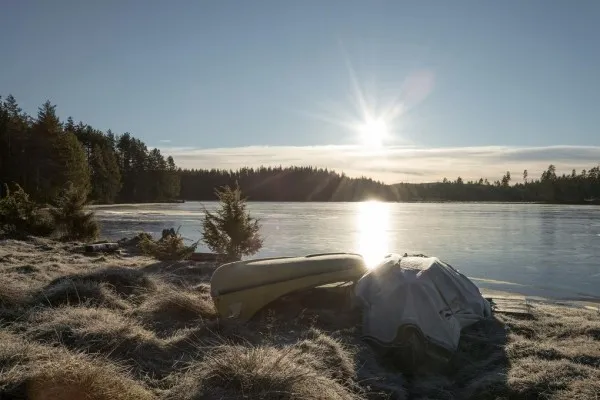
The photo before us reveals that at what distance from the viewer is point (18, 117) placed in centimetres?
5928

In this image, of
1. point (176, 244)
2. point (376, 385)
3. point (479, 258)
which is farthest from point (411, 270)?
point (479, 258)

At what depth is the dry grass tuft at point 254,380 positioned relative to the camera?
3967 mm

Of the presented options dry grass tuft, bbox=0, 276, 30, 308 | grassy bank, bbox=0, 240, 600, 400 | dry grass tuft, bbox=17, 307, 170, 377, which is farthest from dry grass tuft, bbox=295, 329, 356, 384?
dry grass tuft, bbox=0, 276, 30, 308

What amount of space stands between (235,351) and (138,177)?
103 meters

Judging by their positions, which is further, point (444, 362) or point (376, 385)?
point (444, 362)

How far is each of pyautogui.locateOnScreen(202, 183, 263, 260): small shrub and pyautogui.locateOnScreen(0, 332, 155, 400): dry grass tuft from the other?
11327 millimetres

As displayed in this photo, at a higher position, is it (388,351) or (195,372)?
(195,372)

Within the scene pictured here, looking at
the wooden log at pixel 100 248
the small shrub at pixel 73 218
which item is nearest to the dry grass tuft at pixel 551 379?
the wooden log at pixel 100 248

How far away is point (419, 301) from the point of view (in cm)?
659

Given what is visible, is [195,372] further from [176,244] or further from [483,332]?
[176,244]

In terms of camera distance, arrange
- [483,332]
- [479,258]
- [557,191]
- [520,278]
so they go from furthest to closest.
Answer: [557,191], [479,258], [520,278], [483,332]

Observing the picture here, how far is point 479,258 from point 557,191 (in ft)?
418

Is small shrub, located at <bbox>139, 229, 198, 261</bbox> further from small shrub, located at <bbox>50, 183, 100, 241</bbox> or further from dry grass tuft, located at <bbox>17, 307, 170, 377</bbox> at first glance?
dry grass tuft, located at <bbox>17, 307, 170, 377</bbox>

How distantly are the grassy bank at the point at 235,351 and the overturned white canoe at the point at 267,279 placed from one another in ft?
0.82
